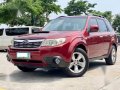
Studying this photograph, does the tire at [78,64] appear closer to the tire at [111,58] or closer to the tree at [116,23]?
the tire at [111,58]

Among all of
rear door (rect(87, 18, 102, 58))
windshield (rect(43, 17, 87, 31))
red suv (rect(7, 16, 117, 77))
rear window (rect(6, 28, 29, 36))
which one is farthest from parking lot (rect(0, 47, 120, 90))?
rear window (rect(6, 28, 29, 36))

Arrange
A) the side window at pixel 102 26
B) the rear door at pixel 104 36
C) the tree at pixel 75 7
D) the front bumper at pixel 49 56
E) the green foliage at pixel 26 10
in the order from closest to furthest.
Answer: the front bumper at pixel 49 56, the rear door at pixel 104 36, the side window at pixel 102 26, the green foliage at pixel 26 10, the tree at pixel 75 7

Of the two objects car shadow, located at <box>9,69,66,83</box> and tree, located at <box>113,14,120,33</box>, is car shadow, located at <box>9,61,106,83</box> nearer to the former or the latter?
car shadow, located at <box>9,69,66,83</box>

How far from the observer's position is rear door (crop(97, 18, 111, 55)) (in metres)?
9.23

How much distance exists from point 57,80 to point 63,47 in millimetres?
758

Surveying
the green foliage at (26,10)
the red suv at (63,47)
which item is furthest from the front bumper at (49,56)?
the green foliage at (26,10)

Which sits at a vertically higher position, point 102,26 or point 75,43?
point 102,26

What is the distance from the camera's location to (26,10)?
3106cm

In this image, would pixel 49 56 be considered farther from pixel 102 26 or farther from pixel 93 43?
pixel 102 26

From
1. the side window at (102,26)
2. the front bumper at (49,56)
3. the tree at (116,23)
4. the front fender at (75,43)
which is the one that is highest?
the side window at (102,26)

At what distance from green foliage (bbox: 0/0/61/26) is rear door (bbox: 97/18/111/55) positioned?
19.1 metres

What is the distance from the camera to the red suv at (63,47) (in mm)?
7301

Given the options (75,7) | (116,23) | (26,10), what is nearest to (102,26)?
(26,10)

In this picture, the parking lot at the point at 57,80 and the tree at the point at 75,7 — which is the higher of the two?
the tree at the point at 75,7
